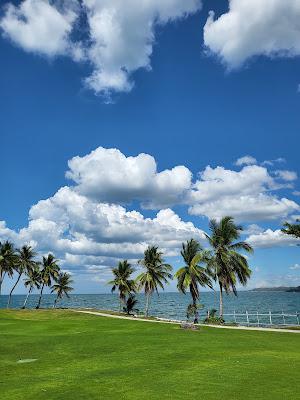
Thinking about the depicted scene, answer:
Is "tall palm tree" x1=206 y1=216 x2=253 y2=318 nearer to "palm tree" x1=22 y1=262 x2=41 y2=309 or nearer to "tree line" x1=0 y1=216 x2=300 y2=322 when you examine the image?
"tree line" x1=0 y1=216 x2=300 y2=322

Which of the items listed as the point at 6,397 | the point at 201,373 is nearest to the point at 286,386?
the point at 201,373

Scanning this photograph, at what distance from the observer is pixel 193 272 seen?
57031 mm

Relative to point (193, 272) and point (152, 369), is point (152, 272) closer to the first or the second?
point (193, 272)

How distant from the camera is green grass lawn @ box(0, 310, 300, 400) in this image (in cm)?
1335

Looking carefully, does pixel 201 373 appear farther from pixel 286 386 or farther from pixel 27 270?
pixel 27 270

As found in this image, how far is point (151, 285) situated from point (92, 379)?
186 ft

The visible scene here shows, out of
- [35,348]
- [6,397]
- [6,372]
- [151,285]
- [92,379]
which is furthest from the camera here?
[151,285]

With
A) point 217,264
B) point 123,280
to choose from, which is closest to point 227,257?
point 217,264

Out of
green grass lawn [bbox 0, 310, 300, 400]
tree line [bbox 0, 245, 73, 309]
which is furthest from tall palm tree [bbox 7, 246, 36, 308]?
green grass lawn [bbox 0, 310, 300, 400]

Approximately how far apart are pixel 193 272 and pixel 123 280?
103 ft

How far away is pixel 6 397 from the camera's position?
1304 centimetres

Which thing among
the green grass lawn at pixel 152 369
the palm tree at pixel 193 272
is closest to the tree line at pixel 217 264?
the palm tree at pixel 193 272

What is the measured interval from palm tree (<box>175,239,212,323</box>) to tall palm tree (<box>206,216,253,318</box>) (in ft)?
5.93

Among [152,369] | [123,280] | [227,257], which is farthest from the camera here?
[123,280]
